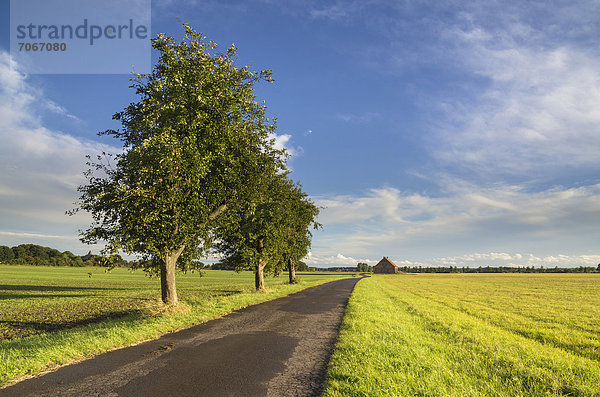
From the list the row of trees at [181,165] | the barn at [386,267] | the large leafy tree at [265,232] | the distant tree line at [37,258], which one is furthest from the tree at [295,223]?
the barn at [386,267]

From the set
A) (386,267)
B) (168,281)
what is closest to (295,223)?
(168,281)

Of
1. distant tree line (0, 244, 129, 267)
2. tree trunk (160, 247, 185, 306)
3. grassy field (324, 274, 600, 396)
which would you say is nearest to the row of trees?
tree trunk (160, 247, 185, 306)

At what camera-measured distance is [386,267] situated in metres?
170

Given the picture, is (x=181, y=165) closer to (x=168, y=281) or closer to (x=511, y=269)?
(x=168, y=281)

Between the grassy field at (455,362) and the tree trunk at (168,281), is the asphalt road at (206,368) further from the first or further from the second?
the tree trunk at (168,281)

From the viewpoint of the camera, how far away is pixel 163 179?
1516cm

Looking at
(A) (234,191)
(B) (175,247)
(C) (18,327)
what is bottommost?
(C) (18,327)

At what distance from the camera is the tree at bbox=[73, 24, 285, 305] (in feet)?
48.3

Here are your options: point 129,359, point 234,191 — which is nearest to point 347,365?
point 129,359

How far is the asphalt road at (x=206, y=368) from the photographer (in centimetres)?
587

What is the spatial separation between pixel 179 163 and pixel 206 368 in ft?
33.4

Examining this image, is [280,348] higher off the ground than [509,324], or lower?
higher

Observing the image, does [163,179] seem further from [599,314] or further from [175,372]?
[599,314]

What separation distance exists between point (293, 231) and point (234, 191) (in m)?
20.3
